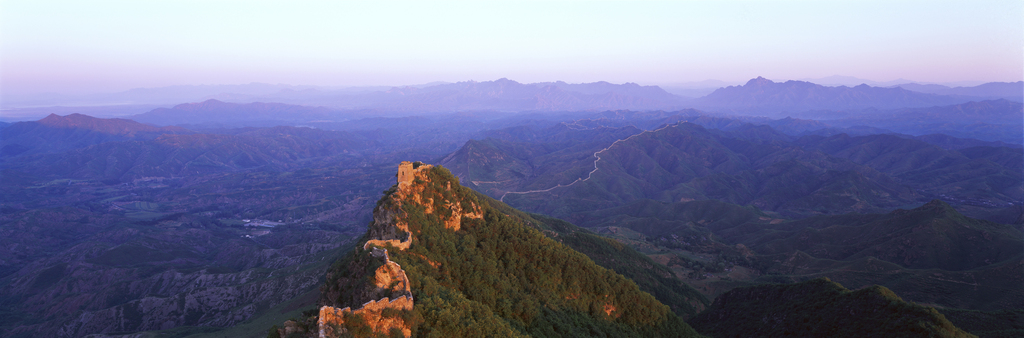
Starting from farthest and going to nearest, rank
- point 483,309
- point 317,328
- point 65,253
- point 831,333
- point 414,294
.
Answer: point 65,253 → point 831,333 → point 483,309 → point 414,294 → point 317,328

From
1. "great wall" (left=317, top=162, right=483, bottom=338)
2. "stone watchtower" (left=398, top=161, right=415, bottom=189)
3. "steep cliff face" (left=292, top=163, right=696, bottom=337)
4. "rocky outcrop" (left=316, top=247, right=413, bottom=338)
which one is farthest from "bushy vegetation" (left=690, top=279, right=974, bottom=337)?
"rocky outcrop" (left=316, top=247, right=413, bottom=338)

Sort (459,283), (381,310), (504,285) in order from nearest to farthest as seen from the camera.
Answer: (381,310)
(459,283)
(504,285)

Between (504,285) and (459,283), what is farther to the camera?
(504,285)

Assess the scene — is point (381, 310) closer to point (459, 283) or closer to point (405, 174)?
point (459, 283)

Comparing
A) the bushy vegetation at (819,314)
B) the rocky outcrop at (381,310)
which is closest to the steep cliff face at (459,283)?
the rocky outcrop at (381,310)

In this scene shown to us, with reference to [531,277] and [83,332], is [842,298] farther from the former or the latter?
[83,332]

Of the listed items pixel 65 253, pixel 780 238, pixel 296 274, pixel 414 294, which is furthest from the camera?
pixel 65 253

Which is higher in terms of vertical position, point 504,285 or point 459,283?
point 459,283

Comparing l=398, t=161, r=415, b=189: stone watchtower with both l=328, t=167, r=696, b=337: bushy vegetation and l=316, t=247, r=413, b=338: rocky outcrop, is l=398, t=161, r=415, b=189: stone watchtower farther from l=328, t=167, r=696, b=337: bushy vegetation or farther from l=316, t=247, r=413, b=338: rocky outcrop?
l=316, t=247, r=413, b=338: rocky outcrop

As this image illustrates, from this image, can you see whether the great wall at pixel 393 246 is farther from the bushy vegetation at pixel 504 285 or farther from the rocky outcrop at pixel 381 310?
the bushy vegetation at pixel 504 285

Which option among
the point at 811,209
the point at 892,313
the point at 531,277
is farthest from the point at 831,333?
the point at 811,209

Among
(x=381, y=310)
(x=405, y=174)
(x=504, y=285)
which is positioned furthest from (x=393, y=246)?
(x=405, y=174)
